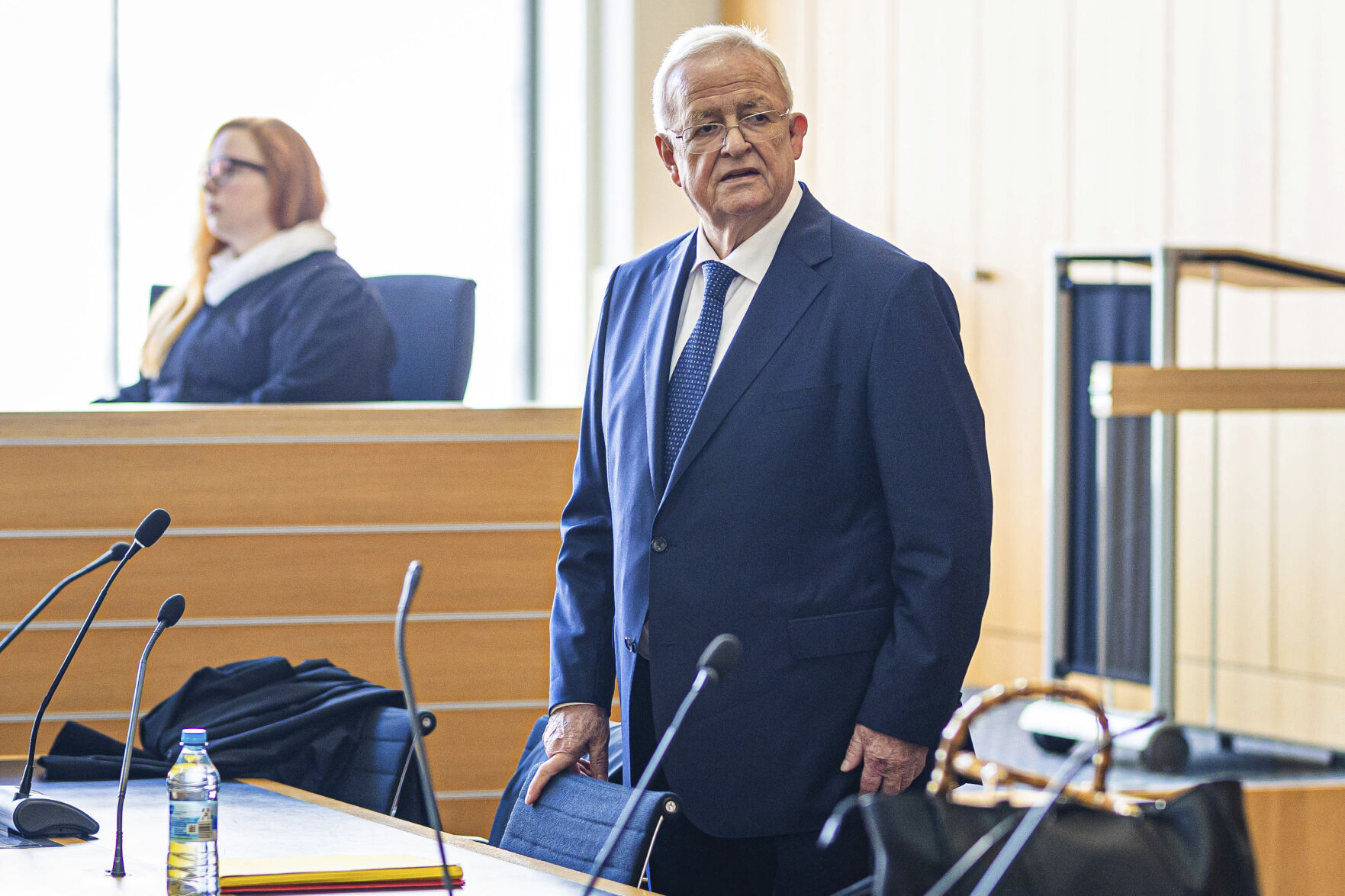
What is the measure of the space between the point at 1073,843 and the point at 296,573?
219 cm

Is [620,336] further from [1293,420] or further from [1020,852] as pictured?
[1293,420]

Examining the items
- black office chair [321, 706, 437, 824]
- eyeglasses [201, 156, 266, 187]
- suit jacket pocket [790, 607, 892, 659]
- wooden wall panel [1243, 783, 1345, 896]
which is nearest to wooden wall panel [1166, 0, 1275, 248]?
wooden wall panel [1243, 783, 1345, 896]

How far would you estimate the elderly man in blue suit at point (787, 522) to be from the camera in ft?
6.44

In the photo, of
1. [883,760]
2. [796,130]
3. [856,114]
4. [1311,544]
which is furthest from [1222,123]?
[883,760]

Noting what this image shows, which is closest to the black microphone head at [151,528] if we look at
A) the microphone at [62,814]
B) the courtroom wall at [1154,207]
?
the microphone at [62,814]

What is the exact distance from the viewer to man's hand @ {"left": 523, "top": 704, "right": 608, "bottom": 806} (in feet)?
7.08

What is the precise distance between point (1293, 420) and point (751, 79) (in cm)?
293

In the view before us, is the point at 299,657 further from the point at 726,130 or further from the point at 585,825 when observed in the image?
the point at 726,130

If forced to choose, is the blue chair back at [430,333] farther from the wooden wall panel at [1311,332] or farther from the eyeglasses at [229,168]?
the wooden wall panel at [1311,332]

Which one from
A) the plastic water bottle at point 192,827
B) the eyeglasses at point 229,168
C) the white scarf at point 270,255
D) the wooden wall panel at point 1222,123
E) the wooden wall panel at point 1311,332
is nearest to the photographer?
the plastic water bottle at point 192,827

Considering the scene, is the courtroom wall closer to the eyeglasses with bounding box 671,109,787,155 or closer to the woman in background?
the woman in background

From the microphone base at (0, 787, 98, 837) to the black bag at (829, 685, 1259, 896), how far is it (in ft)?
3.58

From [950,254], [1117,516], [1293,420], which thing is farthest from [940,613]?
[950,254]

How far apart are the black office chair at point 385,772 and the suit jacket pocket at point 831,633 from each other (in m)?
0.66
